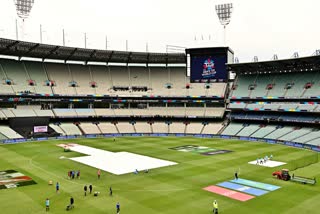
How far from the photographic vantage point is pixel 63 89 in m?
83.9

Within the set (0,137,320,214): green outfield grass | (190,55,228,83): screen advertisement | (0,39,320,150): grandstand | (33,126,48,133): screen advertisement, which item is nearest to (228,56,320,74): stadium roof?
(0,39,320,150): grandstand

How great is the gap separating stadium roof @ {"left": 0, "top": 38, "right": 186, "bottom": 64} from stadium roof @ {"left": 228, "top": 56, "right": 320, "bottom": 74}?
17.3 m

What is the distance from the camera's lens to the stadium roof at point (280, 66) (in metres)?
70.9

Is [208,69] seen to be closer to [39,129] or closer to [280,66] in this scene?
[280,66]

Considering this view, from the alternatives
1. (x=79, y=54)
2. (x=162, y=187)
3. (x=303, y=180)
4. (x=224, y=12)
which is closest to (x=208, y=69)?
(x=224, y=12)

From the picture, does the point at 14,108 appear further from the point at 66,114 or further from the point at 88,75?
the point at 88,75

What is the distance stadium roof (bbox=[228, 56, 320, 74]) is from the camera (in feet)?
233

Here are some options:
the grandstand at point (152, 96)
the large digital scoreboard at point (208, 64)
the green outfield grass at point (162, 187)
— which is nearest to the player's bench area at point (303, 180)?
the green outfield grass at point (162, 187)

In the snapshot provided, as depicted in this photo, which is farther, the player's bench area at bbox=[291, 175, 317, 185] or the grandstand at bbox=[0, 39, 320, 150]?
the grandstand at bbox=[0, 39, 320, 150]

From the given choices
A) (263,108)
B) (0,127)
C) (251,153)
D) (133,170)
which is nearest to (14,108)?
(0,127)

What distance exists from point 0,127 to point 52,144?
15.6 m

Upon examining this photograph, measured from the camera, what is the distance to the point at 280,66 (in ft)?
261

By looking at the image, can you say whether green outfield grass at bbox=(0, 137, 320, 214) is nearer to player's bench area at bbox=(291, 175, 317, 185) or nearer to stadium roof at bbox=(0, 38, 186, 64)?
player's bench area at bbox=(291, 175, 317, 185)

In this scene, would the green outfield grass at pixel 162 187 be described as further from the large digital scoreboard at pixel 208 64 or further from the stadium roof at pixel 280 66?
the large digital scoreboard at pixel 208 64
